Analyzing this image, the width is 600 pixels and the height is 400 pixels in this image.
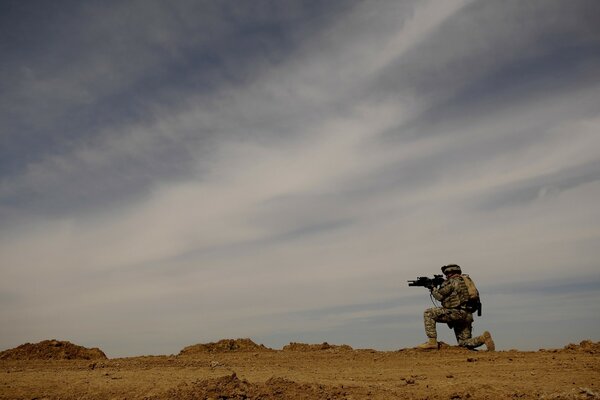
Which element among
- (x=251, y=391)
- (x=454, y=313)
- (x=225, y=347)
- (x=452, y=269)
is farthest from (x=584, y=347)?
(x=225, y=347)

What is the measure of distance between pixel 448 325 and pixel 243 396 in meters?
7.64

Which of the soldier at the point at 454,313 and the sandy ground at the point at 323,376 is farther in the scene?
the soldier at the point at 454,313

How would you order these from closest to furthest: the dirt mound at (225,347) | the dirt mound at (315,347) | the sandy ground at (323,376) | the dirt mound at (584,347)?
the sandy ground at (323,376), the dirt mound at (584,347), the dirt mound at (315,347), the dirt mound at (225,347)

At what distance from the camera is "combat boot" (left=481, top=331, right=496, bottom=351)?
11.1 m

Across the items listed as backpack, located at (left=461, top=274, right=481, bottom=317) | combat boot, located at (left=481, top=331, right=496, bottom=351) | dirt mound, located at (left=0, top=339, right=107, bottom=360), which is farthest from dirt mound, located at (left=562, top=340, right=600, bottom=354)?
dirt mound, located at (left=0, top=339, right=107, bottom=360)

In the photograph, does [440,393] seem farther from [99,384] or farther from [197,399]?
[99,384]

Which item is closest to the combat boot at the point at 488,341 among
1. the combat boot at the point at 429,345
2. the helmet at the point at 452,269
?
the combat boot at the point at 429,345

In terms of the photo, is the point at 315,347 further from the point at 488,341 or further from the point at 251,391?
the point at 251,391

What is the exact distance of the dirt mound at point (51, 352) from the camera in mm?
12641

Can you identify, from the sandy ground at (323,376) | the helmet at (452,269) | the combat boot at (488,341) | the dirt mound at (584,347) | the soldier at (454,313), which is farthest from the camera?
the helmet at (452,269)

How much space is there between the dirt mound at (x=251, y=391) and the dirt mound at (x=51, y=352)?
7.51 meters

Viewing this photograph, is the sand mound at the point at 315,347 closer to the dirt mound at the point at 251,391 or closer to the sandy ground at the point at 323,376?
the sandy ground at the point at 323,376

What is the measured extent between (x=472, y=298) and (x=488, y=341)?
127 cm

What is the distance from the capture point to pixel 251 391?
6.39 meters
